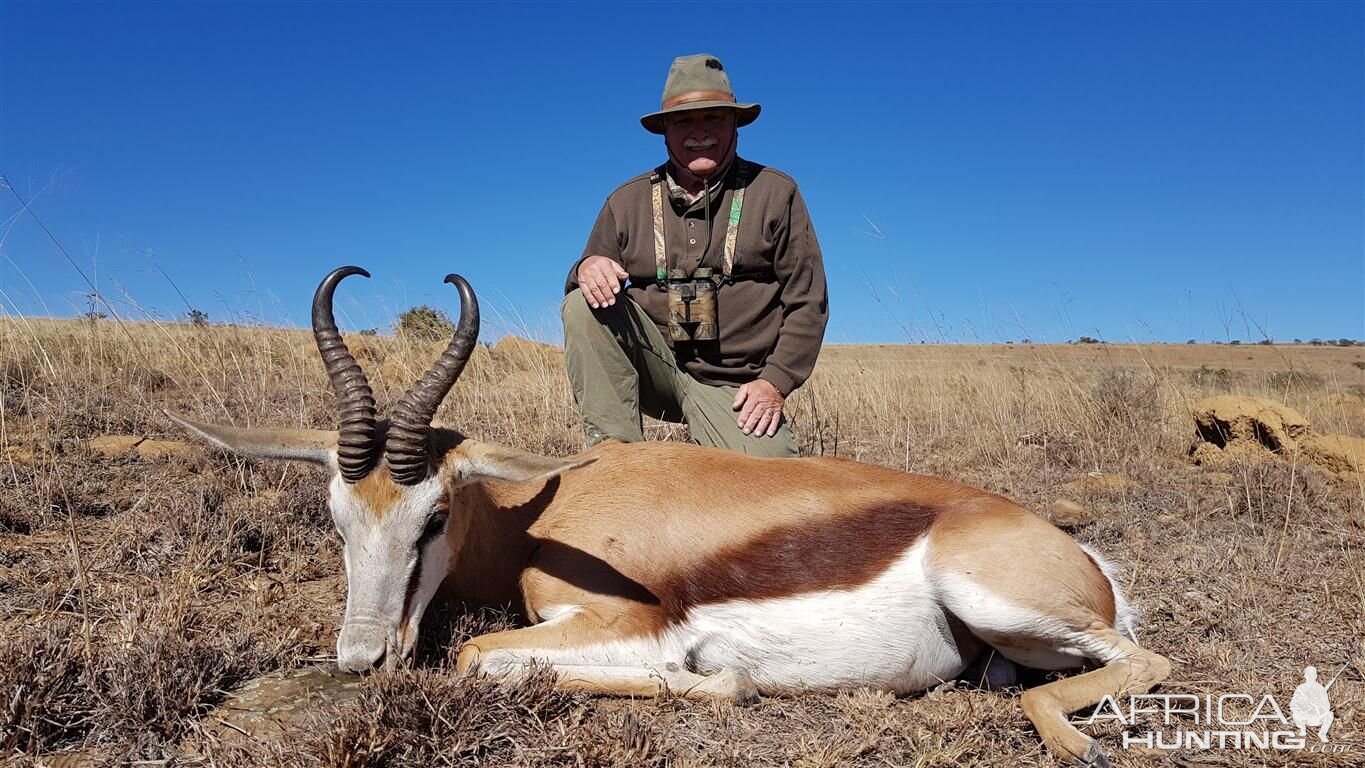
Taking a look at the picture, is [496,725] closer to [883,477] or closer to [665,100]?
[883,477]

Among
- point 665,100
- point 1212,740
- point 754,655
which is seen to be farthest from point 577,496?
point 665,100

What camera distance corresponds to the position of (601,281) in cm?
552

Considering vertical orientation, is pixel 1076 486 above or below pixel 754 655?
above

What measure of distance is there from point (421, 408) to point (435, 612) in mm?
1075

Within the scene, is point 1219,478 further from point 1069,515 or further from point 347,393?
point 347,393

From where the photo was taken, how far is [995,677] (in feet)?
12.0

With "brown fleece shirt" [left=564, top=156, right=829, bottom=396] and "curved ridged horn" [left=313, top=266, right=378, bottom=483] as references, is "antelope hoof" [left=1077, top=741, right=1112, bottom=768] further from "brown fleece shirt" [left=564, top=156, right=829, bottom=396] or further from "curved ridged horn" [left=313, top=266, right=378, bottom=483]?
"brown fleece shirt" [left=564, top=156, right=829, bottom=396]

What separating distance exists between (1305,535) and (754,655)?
14.7ft

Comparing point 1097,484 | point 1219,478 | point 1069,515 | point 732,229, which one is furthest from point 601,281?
point 1219,478

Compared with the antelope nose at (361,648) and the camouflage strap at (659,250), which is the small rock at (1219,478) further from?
the antelope nose at (361,648)

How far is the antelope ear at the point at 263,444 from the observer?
3604 mm

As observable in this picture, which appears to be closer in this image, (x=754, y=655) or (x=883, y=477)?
(x=754, y=655)
